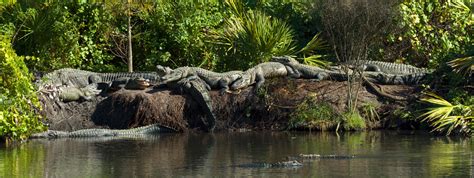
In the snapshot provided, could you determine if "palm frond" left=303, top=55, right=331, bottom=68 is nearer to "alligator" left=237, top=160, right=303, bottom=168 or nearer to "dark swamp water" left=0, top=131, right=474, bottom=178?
"dark swamp water" left=0, top=131, right=474, bottom=178

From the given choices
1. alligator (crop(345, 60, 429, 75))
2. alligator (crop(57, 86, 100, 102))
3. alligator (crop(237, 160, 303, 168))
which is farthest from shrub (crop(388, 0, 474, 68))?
alligator (crop(237, 160, 303, 168))

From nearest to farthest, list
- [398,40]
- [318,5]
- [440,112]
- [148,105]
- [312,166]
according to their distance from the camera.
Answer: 1. [312,166]
2. [440,112]
3. [148,105]
4. [318,5]
5. [398,40]

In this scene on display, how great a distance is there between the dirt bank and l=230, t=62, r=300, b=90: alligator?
0.53ft

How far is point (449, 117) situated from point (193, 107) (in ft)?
17.0

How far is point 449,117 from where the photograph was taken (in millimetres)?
20891

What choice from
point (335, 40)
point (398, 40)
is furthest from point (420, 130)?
point (398, 40)

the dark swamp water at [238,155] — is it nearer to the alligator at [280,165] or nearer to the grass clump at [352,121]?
the alligator at [280,165]

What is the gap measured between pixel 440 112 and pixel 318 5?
4.44 m

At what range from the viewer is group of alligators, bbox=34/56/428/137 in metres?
23.4

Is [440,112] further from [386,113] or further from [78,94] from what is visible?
[78,94]

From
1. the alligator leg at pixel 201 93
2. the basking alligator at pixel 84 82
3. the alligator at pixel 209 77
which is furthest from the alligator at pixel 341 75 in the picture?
the basking alligator at pixel 84 82

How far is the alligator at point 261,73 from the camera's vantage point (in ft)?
77.7

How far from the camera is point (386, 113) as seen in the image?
74.9 ft

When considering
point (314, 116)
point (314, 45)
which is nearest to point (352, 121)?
point (314, 116)
